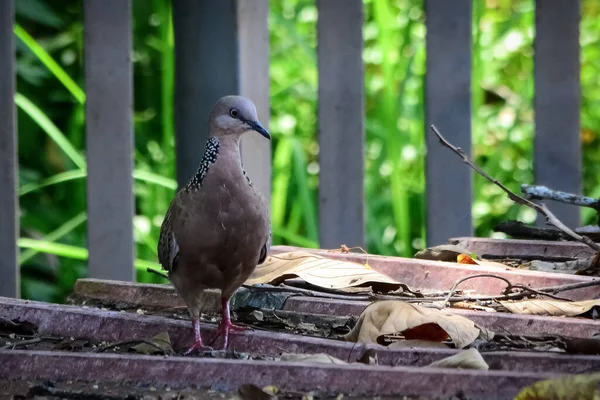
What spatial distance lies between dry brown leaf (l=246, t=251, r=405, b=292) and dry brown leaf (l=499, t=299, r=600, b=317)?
11.5 inches

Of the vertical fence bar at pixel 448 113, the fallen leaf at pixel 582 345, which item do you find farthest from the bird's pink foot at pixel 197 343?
the vertical fence bar at pixel 448 113

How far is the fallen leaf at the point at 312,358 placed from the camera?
1.84 m

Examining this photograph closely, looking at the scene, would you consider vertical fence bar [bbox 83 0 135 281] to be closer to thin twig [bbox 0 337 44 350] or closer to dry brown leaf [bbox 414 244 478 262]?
dry brown leaf [bbox 414 244 478 262]

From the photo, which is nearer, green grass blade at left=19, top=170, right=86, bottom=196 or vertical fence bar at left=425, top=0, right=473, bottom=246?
vertical fence bar at left=425, top=0, right=473, bottom=246

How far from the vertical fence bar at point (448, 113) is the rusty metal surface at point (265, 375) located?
2.20 meters

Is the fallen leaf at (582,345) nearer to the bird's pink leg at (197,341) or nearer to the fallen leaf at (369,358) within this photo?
the fallen leaf at (369,358)

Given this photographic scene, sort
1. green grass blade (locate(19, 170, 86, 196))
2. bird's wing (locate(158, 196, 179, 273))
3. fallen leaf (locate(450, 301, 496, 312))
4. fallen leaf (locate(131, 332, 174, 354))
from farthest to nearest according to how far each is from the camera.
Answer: green grass blade (locate(19, 170, 86, 196))
bird's wing (locate(158, 196, 179, 273))
fallen leaf (locate(450, 301, 496, 312))
fallen leaf (locate(131, 332, 174, 354))

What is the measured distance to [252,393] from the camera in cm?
163

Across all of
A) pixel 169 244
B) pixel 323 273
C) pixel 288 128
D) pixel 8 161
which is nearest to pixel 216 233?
pixel 169 244

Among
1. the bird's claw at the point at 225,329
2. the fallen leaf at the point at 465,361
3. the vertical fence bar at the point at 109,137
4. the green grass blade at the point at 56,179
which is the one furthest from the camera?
the green grass blade at the point at 56,179

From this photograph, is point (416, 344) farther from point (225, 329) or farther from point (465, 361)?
point (225, 329)

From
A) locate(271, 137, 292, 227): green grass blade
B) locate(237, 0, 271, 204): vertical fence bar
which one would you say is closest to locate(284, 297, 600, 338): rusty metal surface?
locate(237, 0, 271, 204): vertical fence bar

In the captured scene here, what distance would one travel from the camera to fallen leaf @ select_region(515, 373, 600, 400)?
1.54 metres

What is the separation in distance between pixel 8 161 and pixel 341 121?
4.13 feet
